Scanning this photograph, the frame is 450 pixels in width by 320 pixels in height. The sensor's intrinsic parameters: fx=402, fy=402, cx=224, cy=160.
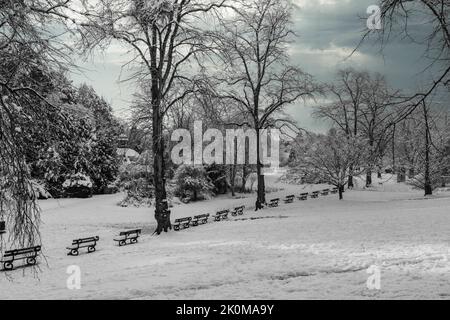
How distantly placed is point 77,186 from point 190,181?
11.1 meters

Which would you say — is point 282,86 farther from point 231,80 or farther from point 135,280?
point 135,280

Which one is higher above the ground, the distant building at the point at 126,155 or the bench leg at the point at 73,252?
the distant building at the point at 126,155

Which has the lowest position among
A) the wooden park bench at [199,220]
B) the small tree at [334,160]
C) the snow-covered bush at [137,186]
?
the wooden park bench at [199,220]

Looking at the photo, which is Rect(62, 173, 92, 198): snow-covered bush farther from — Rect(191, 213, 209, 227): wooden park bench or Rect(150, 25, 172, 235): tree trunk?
Rect(150, 25, 172, 235): tree trunk

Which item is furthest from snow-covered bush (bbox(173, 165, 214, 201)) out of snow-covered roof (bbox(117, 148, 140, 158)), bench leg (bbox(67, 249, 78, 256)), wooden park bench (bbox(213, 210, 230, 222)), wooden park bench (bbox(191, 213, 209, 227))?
bench leg (bbox(67, 249, 78, 256))

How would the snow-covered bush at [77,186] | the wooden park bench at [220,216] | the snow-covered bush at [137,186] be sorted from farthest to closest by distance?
the snow-covered bush at [77,186] < the snow-covered bush at [137,186] < the wooden park bench at [220,216]

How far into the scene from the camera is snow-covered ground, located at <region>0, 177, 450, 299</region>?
348 inches

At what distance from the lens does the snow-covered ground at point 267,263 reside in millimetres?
8836

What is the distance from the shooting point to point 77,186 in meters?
39.6

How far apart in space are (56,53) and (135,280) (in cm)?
631

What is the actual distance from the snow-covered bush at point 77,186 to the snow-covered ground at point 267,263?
20.1 meters

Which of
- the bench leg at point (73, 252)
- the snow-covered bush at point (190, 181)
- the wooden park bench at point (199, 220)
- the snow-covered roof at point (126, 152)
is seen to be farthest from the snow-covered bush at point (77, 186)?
the bench leg at point (73, 252)

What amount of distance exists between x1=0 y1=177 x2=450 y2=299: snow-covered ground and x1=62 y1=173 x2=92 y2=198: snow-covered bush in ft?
66.1

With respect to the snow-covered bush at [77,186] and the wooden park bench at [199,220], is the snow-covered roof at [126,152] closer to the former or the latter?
the snow-covered bush at [77,186]
